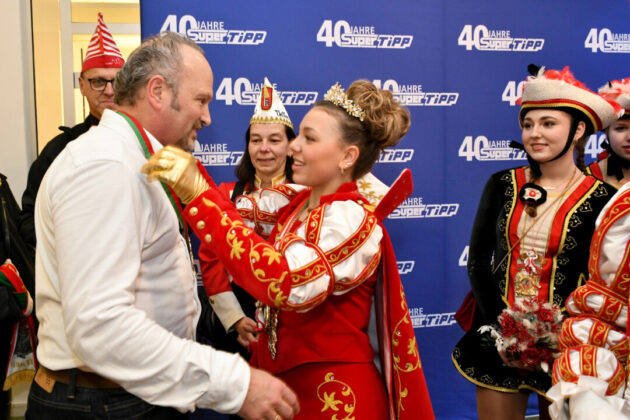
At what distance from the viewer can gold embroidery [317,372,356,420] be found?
1806mm

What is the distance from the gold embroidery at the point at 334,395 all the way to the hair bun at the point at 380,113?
31.4 inches

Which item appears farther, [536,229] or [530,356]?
[536,229]

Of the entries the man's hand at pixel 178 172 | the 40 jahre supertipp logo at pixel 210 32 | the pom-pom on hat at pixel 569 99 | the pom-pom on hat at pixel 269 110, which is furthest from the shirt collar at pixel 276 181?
the man's hand at pixel 178 172

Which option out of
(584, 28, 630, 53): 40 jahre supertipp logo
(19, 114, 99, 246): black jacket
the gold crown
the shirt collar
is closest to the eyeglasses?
(19, 114, 99, 246): black jacket

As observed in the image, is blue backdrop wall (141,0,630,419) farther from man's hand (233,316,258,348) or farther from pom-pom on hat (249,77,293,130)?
man's hand (233,316,258,348)

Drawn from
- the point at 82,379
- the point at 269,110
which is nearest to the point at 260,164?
the point at 269,110

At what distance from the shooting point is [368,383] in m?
1.87

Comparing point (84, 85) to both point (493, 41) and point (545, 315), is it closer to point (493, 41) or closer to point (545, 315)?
point (545, 315)

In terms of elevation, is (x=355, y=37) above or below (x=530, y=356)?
above

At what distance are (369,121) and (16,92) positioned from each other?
2.38 m

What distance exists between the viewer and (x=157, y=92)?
1.57 metres

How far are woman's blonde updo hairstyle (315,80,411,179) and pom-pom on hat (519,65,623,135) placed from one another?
0.94 m

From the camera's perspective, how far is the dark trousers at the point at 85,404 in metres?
1.47

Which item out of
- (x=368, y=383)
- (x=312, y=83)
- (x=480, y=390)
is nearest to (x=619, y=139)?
(x=480, y=390)
